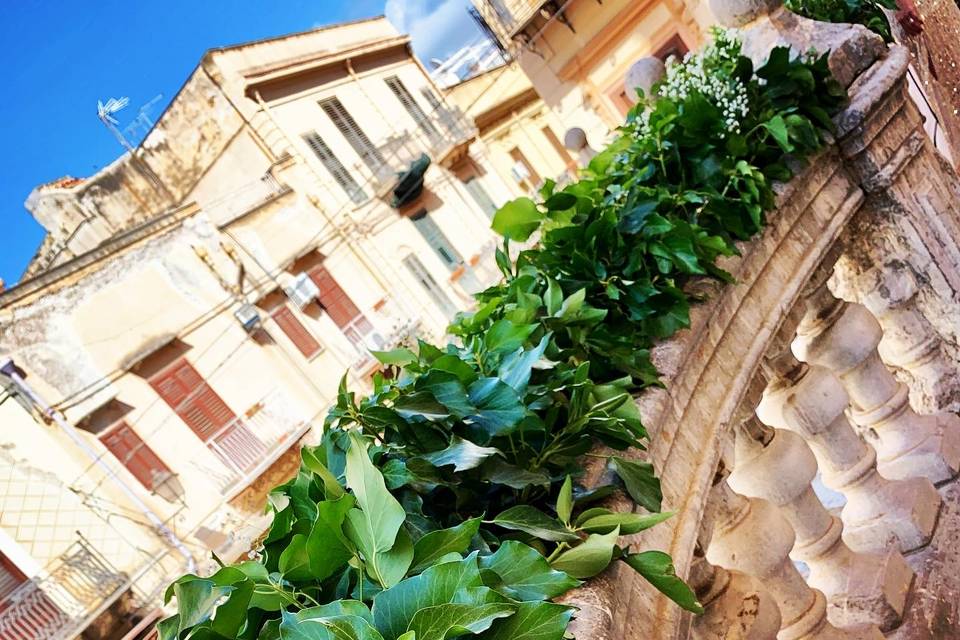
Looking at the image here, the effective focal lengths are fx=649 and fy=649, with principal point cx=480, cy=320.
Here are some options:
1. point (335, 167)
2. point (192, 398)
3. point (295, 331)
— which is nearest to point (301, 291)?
point (295, 331)

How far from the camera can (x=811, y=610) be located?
1.42 metres

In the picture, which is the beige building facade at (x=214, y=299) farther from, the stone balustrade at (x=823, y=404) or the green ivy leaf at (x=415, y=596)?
the green ivy leaf at (x=415, y=596)

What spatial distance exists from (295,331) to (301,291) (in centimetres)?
100

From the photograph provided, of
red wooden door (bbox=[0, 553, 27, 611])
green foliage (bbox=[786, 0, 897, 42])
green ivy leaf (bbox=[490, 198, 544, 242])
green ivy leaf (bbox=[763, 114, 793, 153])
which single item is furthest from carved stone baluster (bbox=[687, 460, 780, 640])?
red wooden door (bbox=[0, 553, 27, 611])

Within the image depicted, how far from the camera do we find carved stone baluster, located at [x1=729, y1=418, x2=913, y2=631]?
1543 mm

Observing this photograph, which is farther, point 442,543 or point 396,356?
point 396,356

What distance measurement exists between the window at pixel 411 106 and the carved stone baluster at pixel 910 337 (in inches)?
749

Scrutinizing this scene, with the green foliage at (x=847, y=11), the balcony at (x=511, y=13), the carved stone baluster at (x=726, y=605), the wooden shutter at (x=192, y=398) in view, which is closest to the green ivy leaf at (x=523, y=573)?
the carved stone baluster at (x=726, y=605)

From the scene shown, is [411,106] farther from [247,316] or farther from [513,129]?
[247,316]

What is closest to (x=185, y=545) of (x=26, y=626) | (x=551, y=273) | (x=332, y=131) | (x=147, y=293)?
(x=26, y=626)

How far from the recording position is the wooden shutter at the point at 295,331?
52.1 feet

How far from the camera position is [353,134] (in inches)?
733

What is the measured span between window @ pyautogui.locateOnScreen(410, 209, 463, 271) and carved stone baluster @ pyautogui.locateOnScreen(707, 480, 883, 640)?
17660mm

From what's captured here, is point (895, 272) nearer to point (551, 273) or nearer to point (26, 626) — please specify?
point (551, 273)
